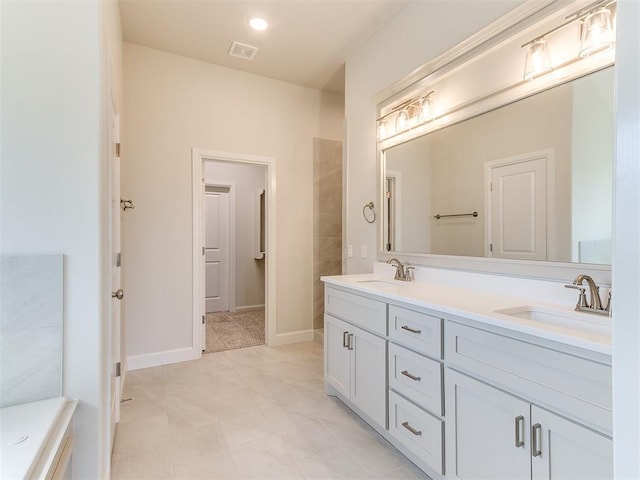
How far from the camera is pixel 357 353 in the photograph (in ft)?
6.91

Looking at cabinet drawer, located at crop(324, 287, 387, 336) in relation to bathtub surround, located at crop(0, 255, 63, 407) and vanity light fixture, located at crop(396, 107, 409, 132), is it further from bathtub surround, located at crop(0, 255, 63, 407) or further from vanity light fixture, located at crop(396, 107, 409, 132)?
bathtub surround, located at crop(0, 255, 63, 407)

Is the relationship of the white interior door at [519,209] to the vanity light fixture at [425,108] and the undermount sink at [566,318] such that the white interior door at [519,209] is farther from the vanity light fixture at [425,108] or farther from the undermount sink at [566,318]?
the vanity light fixture at [425,108]

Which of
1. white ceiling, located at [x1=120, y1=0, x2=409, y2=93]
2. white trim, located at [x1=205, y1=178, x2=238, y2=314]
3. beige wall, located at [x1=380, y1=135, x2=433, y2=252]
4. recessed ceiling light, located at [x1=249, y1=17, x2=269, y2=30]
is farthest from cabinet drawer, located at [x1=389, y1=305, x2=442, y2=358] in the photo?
white trim, located at [x1=205, y1=178, x2=238, y2=314]

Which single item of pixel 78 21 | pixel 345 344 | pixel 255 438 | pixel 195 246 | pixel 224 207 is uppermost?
pixel 78 21

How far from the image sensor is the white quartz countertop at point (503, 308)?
104 cm

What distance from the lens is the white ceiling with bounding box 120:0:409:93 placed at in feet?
8.13

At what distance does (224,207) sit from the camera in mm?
5301

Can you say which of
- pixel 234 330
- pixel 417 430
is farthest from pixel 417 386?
pixel 234 330

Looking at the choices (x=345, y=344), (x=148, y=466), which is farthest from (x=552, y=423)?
(x=148, y=466)

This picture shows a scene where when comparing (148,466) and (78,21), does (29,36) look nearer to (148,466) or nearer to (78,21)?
(78,21)

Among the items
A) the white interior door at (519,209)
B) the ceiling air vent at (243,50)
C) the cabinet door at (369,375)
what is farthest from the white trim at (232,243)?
the white interior door at (519,209)

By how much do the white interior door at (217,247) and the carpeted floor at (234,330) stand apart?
288 mm

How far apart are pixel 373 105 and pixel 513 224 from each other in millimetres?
1593

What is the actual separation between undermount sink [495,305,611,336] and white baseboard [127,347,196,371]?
283 centimetres
